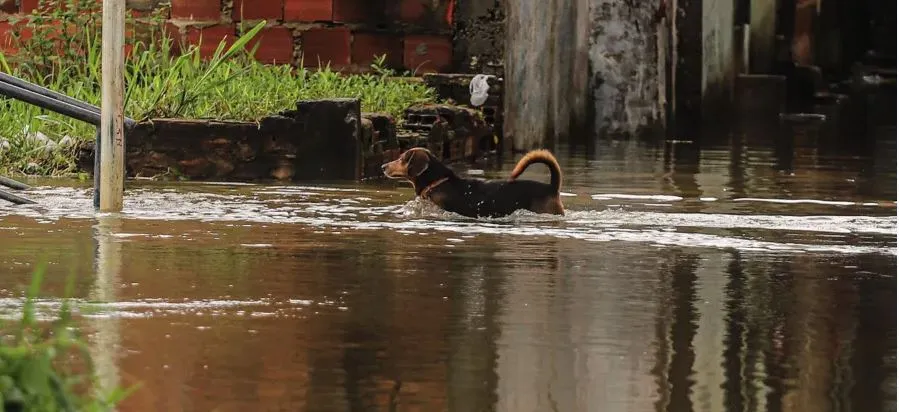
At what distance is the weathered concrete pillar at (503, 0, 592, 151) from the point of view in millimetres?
18562

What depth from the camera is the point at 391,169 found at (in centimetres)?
1209

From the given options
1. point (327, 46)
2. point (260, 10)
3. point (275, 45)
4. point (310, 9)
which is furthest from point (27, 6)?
point (327, 46)

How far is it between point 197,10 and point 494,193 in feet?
25.9

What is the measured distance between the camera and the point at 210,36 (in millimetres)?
18844

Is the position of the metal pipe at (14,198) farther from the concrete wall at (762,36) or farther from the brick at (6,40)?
the concrete wall at (762,36)

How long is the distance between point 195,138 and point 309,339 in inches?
292

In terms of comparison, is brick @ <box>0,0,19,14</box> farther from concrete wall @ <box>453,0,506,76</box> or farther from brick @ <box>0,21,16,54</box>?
concrete wall @ <box>453,0,506,76</box>

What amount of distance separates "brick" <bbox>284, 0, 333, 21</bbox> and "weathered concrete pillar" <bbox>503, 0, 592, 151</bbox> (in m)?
1.59

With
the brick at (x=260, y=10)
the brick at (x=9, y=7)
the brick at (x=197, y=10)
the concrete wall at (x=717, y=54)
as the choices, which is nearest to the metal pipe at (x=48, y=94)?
the brick at (x=260, y=10)

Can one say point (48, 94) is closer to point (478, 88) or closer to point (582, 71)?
point (478, 88)

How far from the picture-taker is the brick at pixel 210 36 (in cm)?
1877

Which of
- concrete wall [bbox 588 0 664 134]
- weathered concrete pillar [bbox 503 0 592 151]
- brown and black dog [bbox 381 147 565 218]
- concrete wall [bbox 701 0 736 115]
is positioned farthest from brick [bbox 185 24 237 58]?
concrete wall [bbox 701 0 736 115]

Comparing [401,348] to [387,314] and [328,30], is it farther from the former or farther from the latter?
[328,30]

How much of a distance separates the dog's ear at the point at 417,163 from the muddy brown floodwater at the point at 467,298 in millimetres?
177
